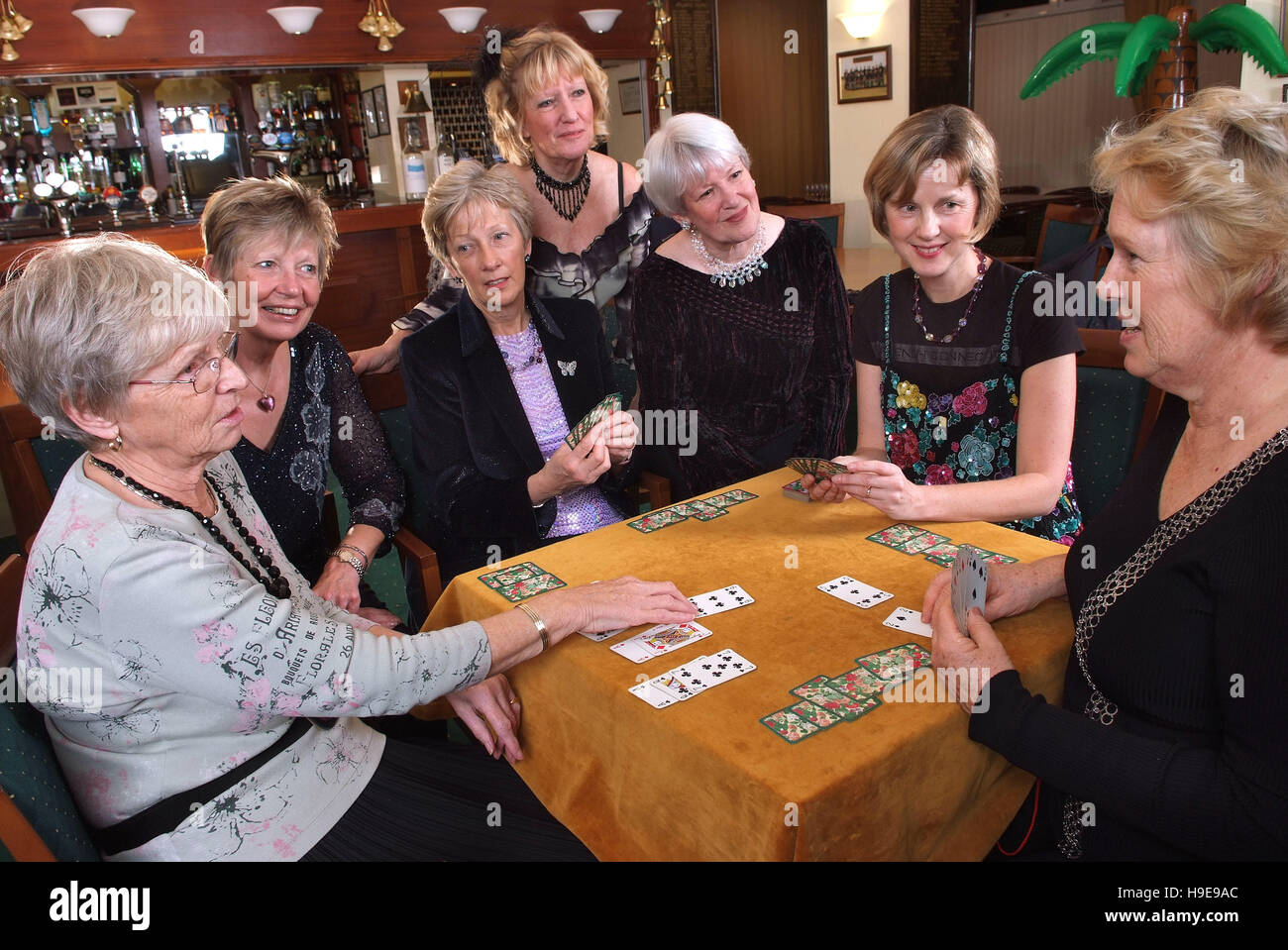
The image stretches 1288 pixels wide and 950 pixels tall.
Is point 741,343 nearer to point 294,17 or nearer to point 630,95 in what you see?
point 294,17

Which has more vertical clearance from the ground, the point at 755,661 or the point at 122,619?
the point at 122,619

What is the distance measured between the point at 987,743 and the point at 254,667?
1087 mm

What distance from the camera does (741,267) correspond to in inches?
115

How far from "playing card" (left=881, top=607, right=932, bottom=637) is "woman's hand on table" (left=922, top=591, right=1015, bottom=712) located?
1.9 inches

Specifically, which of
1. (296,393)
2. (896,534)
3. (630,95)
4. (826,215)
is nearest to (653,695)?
(896,534)

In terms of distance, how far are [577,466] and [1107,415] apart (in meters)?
1.40

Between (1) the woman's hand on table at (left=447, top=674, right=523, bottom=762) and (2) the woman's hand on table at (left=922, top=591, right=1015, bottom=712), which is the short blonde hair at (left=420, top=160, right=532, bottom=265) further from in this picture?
(2) the woman's hand on table at (left=922, top=591, right=1015, bottom=712)

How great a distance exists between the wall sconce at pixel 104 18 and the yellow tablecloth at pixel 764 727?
19.1 feet

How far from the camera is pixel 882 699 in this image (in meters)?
1.44

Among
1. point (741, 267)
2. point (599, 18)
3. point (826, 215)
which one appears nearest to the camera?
point (741, 267)

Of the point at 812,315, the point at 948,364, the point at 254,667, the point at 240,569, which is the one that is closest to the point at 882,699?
the point at 254,667

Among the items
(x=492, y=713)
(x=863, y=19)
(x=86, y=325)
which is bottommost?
(x=492, y=713)
